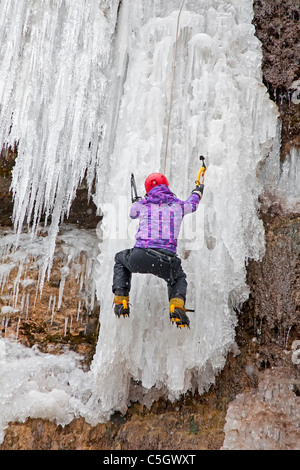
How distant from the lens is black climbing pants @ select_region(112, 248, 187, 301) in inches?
154

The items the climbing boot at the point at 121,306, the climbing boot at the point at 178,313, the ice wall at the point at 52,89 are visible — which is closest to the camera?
the climbing boot at the point at 178,313

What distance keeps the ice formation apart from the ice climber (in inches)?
15.5

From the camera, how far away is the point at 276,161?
5.50 metres

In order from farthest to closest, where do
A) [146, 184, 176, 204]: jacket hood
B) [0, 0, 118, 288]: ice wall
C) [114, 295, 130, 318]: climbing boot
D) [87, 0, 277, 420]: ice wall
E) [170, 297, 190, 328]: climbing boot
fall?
A: [0, 0, 118, 288]: ice wall → [87, 0, 277, 420]: ice wall → [146, 184, 176, 204]: jacket hood → [114, 295, 130, 318]: climbing boot → [170, 297, 190, 328]: climbing boot

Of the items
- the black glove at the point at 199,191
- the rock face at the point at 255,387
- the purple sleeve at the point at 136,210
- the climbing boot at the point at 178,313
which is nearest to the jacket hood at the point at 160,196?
the purple sleeve at the point at 136,210

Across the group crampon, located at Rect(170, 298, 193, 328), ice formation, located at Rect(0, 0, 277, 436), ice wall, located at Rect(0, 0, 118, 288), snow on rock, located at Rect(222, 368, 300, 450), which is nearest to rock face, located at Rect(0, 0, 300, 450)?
snow on rock, located at Rect(222, 368, 300, 450)

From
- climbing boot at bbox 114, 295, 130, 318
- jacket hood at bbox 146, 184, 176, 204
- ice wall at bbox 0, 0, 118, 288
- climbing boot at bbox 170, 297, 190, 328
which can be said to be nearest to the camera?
climbing boot at bbox 170, 297, 190, 328

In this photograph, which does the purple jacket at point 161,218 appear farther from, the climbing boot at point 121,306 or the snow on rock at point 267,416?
the snow on rock at point 267,416

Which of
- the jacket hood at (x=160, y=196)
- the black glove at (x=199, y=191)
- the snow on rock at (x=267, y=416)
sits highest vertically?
the black glove at (x=199, y=191)

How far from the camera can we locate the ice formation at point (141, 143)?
441 centimetres

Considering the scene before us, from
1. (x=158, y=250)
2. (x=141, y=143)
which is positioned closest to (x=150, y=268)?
(x=158, y=250)

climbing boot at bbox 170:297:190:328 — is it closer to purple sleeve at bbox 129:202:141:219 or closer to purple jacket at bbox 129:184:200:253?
purple jacket at bbox 129:184:200:253

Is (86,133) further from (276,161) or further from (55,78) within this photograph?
(276,161)

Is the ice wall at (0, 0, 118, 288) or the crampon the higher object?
the ice wall at (0, 0, 118, 288)
